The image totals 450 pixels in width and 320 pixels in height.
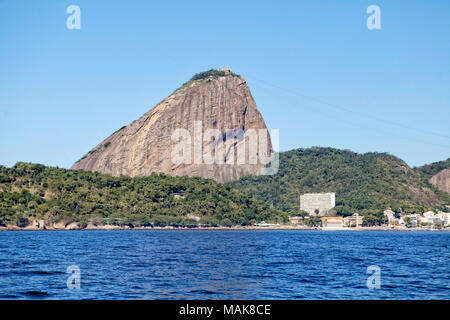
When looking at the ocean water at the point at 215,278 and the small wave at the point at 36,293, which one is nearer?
the small wave at the point at 36,293

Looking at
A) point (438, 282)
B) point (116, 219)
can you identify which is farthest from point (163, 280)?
point (116, 219)

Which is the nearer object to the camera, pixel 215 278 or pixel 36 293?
pixel 36 293

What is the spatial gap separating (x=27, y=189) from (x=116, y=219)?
31.8m

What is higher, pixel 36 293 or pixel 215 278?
pixel 36 293

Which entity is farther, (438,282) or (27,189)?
(27,189)

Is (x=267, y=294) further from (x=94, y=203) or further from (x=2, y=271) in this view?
(x=94, y=203)

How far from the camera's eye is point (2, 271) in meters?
41.9

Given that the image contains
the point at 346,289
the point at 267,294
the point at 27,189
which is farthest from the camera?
the point at 27,189

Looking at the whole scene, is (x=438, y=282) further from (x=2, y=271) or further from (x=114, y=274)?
(x=2, y=271)

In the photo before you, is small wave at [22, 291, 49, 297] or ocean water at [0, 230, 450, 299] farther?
ocean water at [0, 230, 450, 299]
